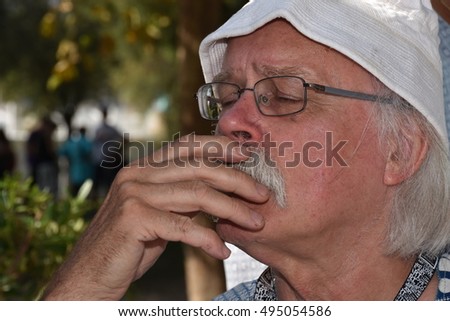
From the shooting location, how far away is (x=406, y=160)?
2.49 meters

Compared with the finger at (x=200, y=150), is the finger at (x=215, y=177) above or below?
below

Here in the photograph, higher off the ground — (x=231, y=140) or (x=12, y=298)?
(x=231, y=140)

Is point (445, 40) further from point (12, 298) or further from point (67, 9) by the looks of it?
point (67, 9)

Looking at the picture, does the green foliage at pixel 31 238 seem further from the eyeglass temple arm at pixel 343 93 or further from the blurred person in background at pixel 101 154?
the blurred person in background at pixel 101 154

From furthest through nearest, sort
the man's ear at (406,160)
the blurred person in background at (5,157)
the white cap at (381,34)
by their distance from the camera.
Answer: the blurred person in background at (5,157)
the man's ear at (406,160)
the white cap at (381,34)

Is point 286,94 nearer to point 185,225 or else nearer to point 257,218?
point 257,218

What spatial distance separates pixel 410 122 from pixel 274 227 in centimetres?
56

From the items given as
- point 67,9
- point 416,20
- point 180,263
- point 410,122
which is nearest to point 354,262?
point 410,122

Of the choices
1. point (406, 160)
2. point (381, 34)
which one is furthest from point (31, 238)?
point (381, 34)

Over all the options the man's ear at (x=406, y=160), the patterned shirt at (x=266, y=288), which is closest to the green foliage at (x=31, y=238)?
the patterned shirt at (x=266, y=288)

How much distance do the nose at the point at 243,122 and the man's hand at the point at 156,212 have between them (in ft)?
0.37

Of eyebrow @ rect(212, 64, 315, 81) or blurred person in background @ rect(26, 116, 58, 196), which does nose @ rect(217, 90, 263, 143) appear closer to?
eyebrow @ rect(212, 64, 315, 81)

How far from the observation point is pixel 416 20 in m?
2.47

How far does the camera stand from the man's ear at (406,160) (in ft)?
8.13
